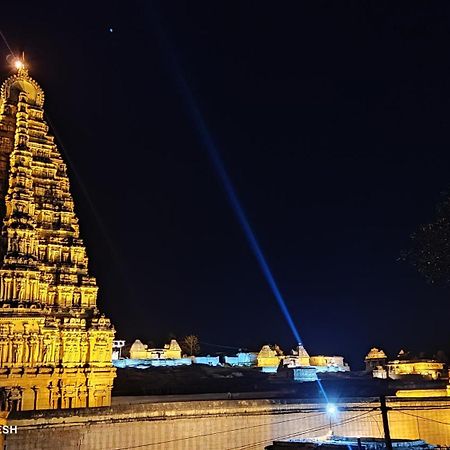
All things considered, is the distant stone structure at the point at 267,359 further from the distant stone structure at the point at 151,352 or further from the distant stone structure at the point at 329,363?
the distant stone structure at the point at 151,352

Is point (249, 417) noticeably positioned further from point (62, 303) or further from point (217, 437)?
point (62, 303)

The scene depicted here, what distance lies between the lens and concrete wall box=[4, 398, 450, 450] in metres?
19.9

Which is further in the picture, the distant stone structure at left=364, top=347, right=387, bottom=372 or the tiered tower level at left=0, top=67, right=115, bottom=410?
the distant stone structure at left=364, top=347, right=387, bottom=372

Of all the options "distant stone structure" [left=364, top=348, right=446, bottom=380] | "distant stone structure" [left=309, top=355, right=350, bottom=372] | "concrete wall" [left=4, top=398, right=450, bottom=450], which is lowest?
"concrete wall" [left=4, top=398, right=450, bottom=450]

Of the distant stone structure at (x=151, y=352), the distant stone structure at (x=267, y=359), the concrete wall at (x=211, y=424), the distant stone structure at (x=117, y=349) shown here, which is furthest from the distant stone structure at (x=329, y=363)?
the concrete wall at (x=211, y=424)

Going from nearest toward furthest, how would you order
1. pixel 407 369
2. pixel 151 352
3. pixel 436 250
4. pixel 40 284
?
1. pixel 436 250
2. pixel 40 284
3. pixel 407 369
4. pixel 151 352

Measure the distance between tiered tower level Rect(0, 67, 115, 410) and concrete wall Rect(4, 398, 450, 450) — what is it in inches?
167

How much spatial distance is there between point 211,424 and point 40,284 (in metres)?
11.1

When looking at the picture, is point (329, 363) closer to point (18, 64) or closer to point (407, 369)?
→ point (407, 369)

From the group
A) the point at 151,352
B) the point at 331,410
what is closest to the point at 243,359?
the point at 151,352

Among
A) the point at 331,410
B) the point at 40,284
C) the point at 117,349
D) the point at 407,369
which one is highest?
the point at 40,284

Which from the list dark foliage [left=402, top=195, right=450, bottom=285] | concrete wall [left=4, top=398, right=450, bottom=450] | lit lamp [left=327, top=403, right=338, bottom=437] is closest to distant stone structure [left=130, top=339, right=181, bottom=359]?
lit lamp [left=327, top=403, right=338, bottom=437]

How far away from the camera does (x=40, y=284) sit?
26.9 m

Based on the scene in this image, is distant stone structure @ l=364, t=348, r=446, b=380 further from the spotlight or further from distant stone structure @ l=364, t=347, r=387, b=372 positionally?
the spotlight
